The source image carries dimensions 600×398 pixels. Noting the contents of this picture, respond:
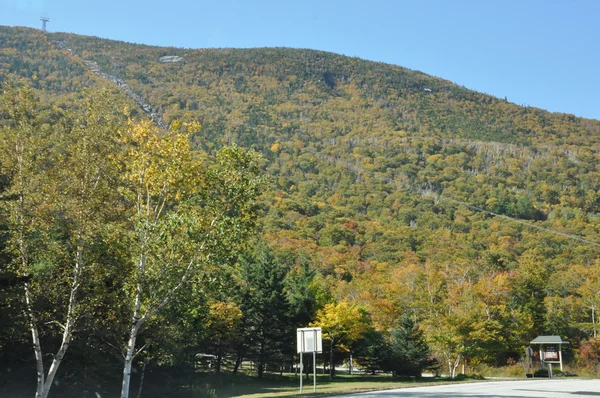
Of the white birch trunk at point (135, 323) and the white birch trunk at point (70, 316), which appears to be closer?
the white birch trunk at point (135, 323)

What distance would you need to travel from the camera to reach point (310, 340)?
25922 mm

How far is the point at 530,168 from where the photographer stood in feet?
560

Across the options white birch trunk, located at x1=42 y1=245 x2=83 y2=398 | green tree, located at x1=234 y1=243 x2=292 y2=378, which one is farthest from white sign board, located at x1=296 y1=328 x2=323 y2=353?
green tree, located at x1=234 y1=243 x2=292 y2=378

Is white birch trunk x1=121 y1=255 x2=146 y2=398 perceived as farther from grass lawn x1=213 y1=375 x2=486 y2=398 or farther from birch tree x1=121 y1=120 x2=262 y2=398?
grass lawn x1=213 y1=375 x2=486 y2=398

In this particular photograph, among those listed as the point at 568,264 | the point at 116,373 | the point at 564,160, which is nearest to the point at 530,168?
the point at 564,160

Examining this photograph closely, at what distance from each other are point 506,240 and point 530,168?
246 feet

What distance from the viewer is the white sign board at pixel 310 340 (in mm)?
25591

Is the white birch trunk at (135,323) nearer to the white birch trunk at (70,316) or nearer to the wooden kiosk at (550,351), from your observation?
the white birch trunk at (70,316)

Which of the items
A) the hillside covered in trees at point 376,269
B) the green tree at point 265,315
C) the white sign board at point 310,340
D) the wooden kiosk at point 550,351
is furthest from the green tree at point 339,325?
the white sign board at point 310,340

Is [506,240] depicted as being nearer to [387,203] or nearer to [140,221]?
[387,203]

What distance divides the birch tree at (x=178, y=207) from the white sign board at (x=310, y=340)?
25.0 feet

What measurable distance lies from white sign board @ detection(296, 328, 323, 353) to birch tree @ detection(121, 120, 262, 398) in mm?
7630

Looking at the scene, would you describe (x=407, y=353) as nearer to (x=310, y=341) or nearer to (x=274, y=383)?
(x=274, y=383)

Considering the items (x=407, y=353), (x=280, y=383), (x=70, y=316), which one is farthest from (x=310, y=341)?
(x=407, y=353)
